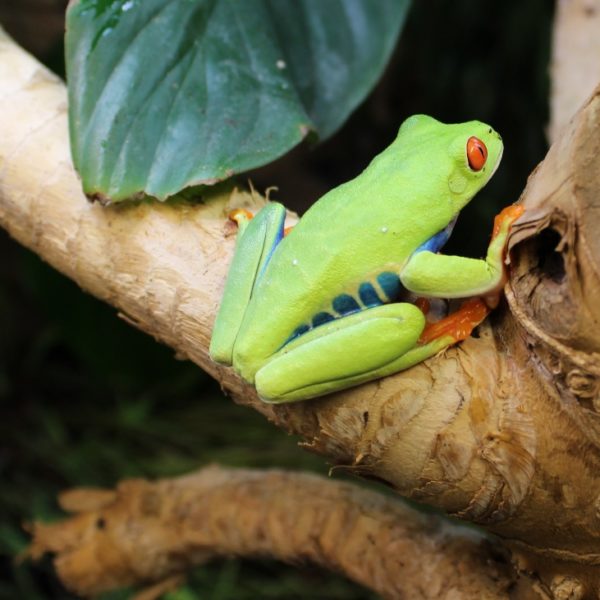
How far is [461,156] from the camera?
121 cm

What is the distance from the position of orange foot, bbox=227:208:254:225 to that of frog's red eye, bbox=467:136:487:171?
377mm

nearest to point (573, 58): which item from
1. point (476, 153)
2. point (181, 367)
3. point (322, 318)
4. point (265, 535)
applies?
point (476, 153)

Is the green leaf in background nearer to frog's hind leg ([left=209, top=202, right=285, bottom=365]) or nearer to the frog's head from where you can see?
frog's hind leg ([left=209, top=202, right=285, bottom=365])

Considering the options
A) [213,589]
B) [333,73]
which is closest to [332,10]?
[333,73]

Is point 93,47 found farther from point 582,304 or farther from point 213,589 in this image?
point 213,589

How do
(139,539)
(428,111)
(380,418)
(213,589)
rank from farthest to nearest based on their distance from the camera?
(428,111)
(213,589)
(139,539)
(380,418)

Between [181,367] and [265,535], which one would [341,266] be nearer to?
[265,535]

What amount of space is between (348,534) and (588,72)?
4.00 ft

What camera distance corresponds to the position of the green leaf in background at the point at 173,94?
1.38 metres

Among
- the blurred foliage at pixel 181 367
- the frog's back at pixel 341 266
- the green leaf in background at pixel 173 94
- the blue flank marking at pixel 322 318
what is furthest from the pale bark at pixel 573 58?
the blue flank marking at pixel 322 318

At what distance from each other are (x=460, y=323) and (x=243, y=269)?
13.3 inches

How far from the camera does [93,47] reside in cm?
143

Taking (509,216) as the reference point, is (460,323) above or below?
below

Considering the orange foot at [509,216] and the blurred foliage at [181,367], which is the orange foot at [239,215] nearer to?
the orange foot at [509,216]
